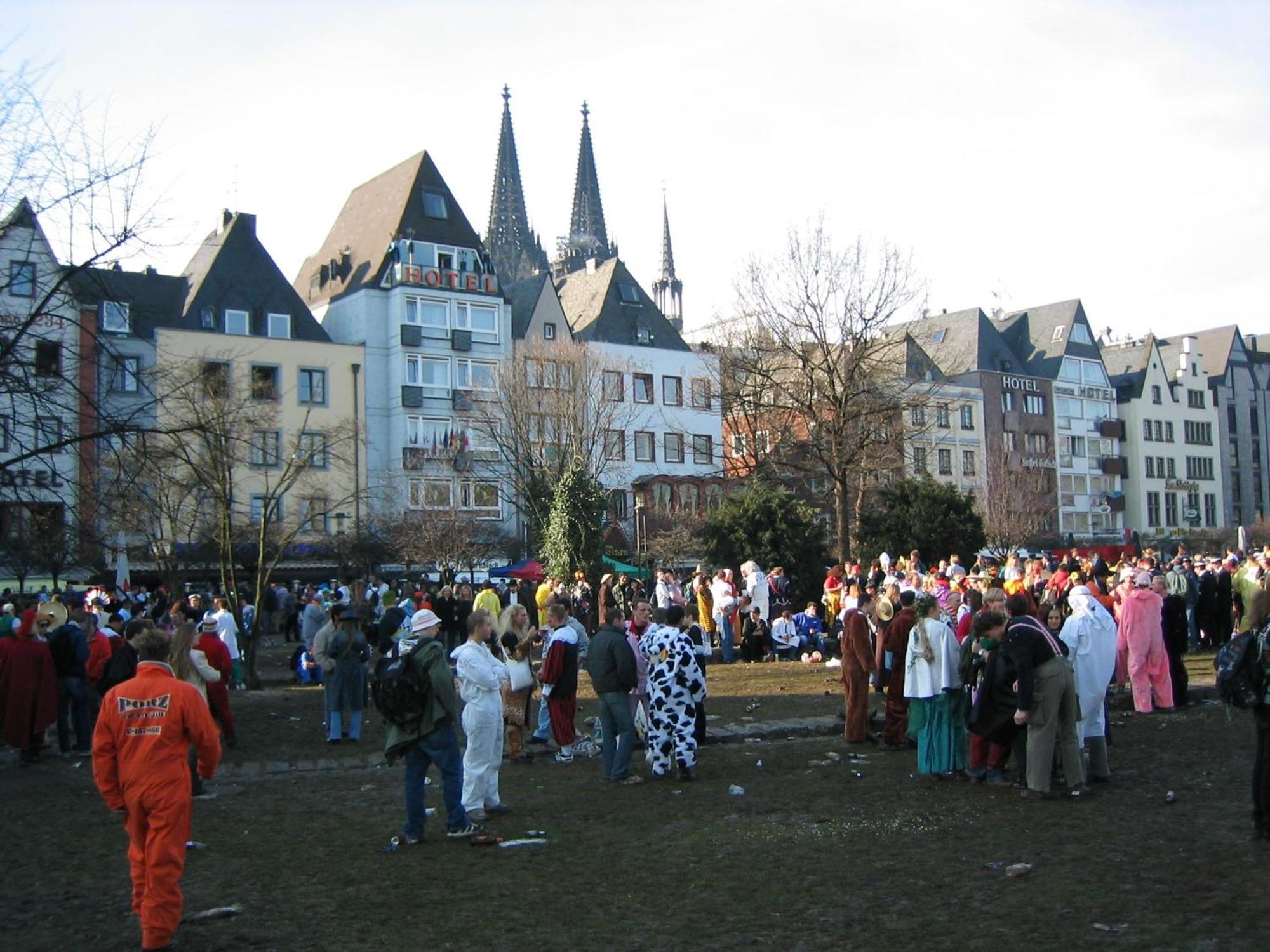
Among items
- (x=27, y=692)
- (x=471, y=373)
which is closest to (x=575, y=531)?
(x=27, y=692)

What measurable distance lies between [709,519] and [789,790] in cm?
2094

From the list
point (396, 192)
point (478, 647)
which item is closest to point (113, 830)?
point (478, 647)

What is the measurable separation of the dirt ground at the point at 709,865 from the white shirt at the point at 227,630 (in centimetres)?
543

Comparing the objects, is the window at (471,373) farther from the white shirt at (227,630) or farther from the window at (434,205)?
the white shirt at (227,630)

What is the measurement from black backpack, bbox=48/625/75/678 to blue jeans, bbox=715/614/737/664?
535 inches

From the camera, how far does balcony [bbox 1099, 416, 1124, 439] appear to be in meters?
88.6

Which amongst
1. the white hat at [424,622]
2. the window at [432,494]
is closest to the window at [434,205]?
the window at [432,494]

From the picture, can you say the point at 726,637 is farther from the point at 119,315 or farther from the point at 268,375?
the point at 268,375

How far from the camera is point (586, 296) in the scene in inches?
2758

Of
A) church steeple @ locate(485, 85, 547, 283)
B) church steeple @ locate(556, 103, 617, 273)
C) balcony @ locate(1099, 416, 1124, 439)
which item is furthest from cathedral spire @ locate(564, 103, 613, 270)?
balcony @ locate(1099, 416, 1124, 439)

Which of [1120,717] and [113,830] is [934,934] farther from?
[1120,717]

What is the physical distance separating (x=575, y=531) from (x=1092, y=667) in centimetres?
2476

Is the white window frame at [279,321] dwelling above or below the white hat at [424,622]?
above

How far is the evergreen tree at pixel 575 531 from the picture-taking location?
3531cm
